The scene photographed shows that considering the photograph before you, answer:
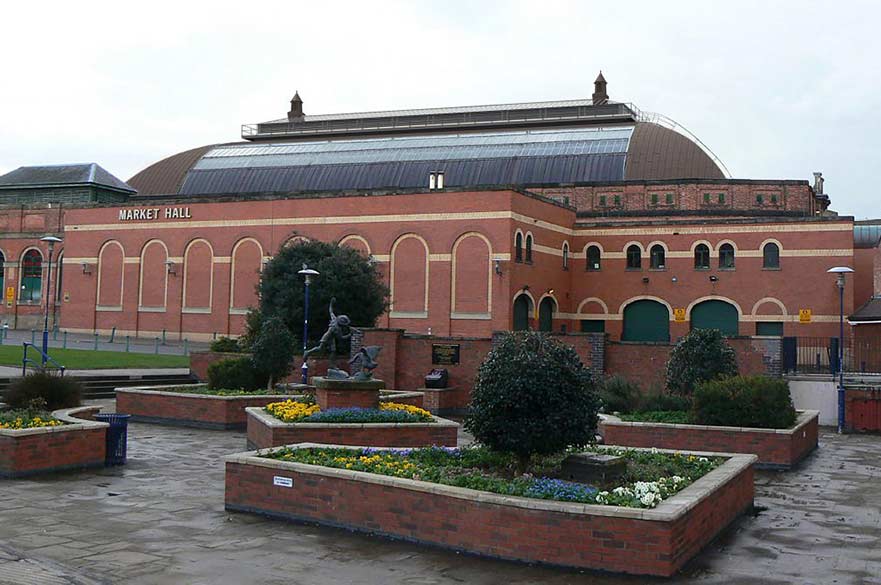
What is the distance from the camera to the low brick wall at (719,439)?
1591 cm

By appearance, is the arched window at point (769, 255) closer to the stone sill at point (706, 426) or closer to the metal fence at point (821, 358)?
the metal fence at point (821, 358)

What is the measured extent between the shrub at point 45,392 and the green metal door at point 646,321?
31.8 metres

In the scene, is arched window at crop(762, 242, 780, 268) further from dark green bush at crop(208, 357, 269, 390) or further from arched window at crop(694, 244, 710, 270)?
dark green bush at crop(208, 357, 269, 390)

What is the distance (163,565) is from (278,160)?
50.5 m

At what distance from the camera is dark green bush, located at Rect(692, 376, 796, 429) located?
1645 centimetres

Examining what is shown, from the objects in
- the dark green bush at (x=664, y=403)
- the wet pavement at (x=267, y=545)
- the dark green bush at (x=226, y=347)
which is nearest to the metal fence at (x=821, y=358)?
the dark green bush at (x=664, y=403)

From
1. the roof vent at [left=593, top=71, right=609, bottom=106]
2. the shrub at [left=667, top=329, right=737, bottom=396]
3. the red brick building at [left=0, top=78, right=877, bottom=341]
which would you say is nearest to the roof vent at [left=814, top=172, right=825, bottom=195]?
the red brick building at [left=0, top=78, right=877, bottom=341]

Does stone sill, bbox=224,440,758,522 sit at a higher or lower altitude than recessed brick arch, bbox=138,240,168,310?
lower

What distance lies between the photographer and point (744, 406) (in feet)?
54.0

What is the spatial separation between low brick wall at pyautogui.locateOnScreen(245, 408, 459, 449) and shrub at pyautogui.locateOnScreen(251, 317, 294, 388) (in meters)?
5.08

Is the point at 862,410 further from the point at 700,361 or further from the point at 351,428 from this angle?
the point at 351,428

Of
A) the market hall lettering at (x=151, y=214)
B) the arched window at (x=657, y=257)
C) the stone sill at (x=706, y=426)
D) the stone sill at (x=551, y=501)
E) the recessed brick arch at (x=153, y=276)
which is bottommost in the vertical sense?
the stone sill at (x=551, y=501)

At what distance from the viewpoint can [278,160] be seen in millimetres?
57188

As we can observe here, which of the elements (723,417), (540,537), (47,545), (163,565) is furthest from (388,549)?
(723,417)
